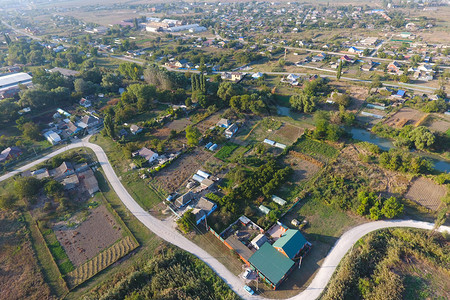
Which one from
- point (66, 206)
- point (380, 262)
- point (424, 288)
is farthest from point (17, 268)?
point (424, 288)

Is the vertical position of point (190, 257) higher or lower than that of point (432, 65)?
lower

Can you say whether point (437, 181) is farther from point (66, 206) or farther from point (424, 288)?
point (66, 206)

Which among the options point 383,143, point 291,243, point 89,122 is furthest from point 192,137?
point 383,143

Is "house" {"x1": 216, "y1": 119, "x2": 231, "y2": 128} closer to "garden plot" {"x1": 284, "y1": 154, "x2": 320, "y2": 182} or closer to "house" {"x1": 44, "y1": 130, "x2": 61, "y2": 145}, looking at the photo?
"garden plot" {"x1": 284, "y1": 154, "x2": 320, "y2": 182}

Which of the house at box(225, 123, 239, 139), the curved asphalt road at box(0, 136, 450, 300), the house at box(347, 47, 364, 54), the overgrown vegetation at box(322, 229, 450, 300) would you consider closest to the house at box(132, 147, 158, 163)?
the curved asphalt road at box(0, 136, 450, 300)

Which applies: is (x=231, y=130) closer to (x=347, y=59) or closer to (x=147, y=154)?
(x=147, y=154)
